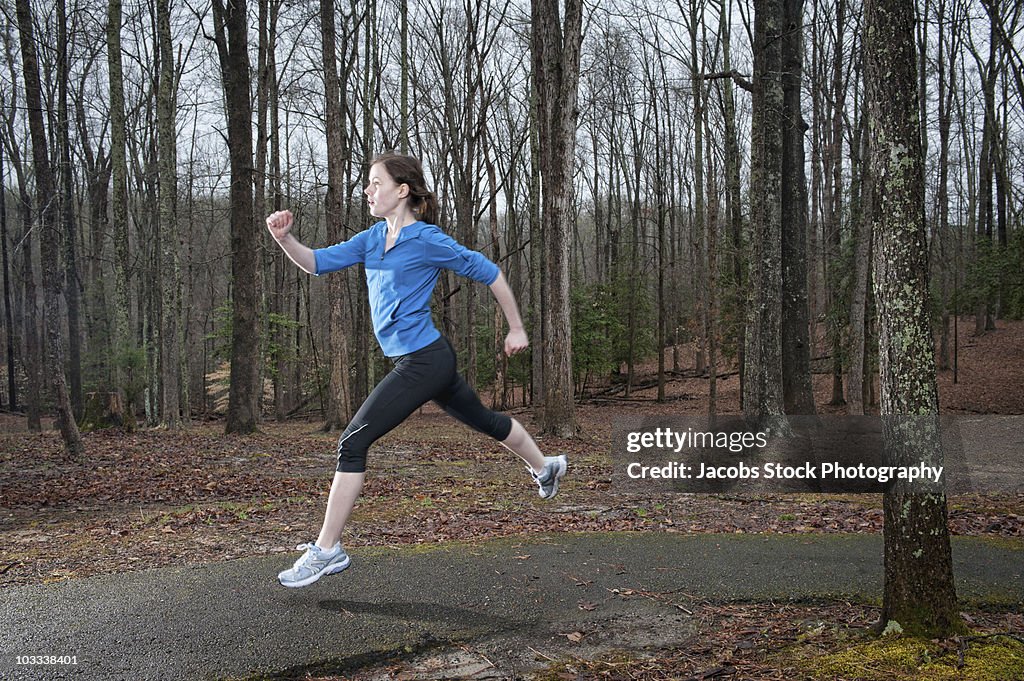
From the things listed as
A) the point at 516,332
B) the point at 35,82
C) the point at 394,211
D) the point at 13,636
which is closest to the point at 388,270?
the point at 394,211

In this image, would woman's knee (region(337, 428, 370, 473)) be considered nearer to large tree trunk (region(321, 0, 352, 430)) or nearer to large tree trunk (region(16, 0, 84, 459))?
large tree trunk (region(16, 0, 84, 459))

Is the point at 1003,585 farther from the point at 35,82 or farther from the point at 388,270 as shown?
the point at 35,82

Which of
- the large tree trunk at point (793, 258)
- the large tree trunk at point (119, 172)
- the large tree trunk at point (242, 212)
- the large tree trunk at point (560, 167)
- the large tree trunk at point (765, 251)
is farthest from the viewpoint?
the large tree trunk at point (119, 172)

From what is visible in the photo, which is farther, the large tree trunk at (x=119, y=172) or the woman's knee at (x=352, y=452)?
the large tree trunk at (x=119, y=172)

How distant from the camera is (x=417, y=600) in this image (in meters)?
4.79

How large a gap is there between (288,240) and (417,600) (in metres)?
2.39

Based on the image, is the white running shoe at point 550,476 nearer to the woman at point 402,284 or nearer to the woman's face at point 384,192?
the woman at point 402,284

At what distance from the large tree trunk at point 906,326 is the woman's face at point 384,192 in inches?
96.4

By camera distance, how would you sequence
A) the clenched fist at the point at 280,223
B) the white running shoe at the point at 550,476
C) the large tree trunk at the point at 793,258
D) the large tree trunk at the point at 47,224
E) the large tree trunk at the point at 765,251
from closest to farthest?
the clenched fist at the point at 280,223, the white running shoe at the point at 550,476, the large tree trunk at the point at 47,224, the large tree trunk at the point at 765,251, the large tree trunk at the point at 793,258

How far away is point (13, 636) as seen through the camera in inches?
165

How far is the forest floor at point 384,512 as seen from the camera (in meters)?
4.62

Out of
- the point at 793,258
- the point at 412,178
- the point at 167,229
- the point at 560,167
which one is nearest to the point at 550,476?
the point at 412,178

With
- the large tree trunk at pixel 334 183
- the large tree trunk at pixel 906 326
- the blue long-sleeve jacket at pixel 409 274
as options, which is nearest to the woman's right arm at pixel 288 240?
the blue long-sleeve jacket at pixel 409 274

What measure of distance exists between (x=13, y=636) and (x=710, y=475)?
25.3 ft
